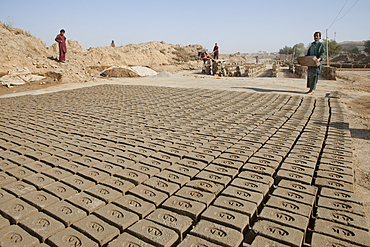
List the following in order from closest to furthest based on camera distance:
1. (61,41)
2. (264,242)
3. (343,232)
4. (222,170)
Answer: (264,242), (343,232), (222,170), (61,41)

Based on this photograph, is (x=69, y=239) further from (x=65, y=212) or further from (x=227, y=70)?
(x=227, y=70)

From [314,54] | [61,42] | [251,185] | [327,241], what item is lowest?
[327,241]

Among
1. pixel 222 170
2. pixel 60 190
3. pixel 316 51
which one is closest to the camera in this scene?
pixel 60 190

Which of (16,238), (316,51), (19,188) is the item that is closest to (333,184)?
(16,238)

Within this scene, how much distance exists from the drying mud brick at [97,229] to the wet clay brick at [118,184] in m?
0.42

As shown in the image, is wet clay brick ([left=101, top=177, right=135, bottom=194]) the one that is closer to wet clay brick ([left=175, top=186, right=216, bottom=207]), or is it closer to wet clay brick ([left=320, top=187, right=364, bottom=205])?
wet clay brick ([left=175, top=186, right=216, bottom=207])

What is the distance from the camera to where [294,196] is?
2252 millimetres

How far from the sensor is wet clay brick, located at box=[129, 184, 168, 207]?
218cm

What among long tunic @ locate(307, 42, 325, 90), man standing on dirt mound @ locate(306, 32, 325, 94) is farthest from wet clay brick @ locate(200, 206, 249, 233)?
long tunic @ locate(307, 42, 325, 90)

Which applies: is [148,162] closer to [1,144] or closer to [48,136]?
[48,136]

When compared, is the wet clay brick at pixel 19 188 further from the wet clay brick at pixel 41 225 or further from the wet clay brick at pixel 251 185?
the wet clay brick at pixel 251 185

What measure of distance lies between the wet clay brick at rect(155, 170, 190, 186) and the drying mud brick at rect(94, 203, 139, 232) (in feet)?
2.00

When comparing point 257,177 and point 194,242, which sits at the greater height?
point 257,177

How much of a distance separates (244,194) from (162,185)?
0.76m
